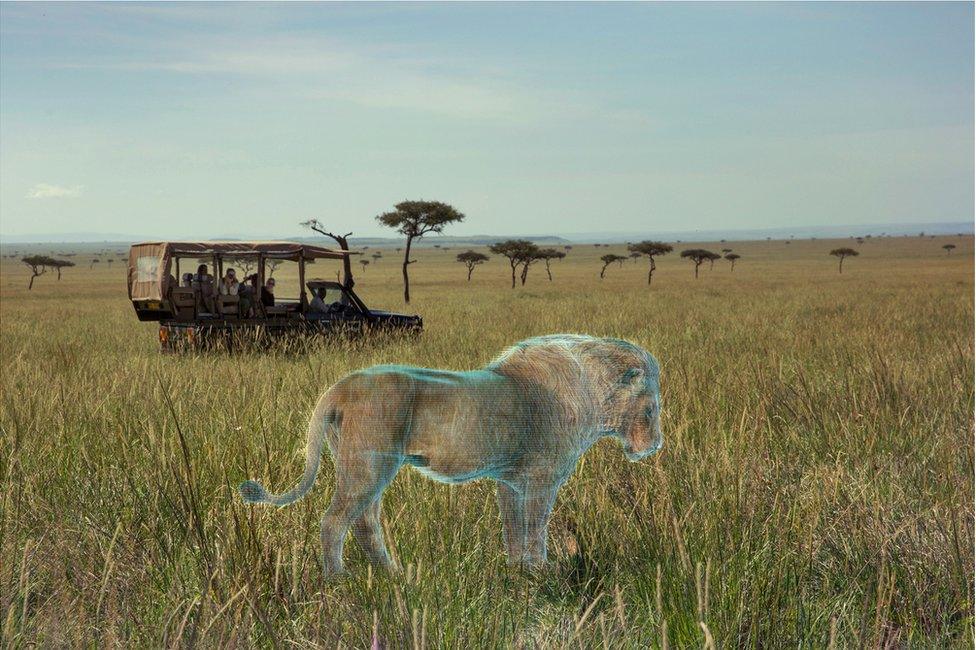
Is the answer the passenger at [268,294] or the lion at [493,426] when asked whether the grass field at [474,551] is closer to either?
the lion at [493,426]

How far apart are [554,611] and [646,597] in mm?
245

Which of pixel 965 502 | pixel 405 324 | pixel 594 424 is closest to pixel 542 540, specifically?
pixel 594 424

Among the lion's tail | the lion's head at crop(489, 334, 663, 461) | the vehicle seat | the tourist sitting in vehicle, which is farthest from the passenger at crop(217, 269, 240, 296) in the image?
the lion's head at crop(489, 334, 663, 461)

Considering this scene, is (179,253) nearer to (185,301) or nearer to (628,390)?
(185,301)

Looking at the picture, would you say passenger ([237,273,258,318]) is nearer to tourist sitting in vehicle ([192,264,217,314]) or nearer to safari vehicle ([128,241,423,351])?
safari vehicle ([128,241,423,351])

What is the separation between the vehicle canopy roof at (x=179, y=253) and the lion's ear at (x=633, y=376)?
6.42 m

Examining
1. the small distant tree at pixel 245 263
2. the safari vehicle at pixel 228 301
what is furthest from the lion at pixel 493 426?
the small distant tree at pixel 245 263

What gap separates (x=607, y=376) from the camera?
1.35 meters

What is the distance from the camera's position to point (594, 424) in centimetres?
134

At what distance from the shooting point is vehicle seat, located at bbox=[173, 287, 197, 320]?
34.0 feet

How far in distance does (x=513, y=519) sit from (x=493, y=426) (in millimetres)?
185

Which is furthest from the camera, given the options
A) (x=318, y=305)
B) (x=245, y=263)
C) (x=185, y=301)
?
(x=185, y=301)

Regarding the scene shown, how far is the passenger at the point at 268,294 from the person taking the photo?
9383 millimetres

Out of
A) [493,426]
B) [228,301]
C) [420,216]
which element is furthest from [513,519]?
[420,216]
